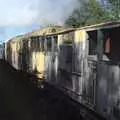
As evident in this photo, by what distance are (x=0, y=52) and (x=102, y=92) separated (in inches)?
2762

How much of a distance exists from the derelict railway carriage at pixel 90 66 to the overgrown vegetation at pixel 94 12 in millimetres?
21678

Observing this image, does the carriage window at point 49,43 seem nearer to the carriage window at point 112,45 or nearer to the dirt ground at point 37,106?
the dirt ground at point 37,106

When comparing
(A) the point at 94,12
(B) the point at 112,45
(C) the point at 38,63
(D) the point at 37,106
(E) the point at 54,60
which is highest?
(A) the point at 94,12

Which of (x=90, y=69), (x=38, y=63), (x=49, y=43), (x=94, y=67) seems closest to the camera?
(x=94, y=67)

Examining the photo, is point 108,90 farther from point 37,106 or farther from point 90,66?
point 37,106

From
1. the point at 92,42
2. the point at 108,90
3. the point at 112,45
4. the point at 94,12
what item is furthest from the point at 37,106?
the point at 94,12

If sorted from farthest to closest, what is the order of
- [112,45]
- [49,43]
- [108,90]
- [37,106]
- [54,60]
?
[49,43], [54,60], [37,106], [108,90], [112,45]

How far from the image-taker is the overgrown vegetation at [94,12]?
1730 inches

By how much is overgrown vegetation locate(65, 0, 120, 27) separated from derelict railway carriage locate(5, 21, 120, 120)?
71.1 feet

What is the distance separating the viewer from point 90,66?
11.7m

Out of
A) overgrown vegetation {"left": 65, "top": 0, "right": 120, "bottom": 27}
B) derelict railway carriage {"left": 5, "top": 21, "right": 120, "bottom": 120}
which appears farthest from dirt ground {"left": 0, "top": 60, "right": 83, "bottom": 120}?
overgrown vegetation {"left": 65, "top": 0, "right": 120, "bottom": 27}

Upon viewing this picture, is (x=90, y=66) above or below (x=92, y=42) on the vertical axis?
below

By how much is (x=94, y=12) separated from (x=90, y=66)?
38061 mm

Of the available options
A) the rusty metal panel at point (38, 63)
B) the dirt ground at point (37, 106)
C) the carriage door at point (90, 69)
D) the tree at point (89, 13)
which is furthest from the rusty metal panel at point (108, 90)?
the tree at point (89, 13)
